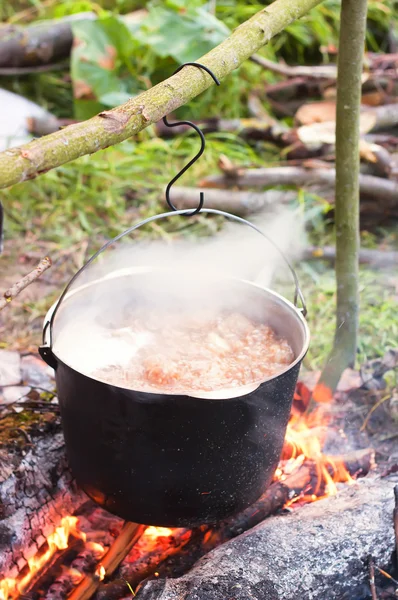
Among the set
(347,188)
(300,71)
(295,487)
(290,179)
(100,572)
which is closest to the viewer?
(100,572)

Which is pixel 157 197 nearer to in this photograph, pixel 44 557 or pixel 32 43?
pixel 32 43

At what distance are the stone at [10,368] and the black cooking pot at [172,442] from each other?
0.81m

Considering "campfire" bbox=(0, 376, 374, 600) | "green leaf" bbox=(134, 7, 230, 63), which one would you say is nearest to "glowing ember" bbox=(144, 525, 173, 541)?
"campfire" bbox=(0, 376, 374, 600)

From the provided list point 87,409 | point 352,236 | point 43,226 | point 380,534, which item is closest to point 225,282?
point 352,236

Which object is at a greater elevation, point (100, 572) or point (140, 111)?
point (140, 111)

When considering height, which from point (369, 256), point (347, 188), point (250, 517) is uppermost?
point (347, 188)

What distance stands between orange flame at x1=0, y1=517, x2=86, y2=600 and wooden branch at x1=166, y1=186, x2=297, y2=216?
263 centimetres

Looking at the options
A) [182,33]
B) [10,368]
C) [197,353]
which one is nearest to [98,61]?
[182,33]

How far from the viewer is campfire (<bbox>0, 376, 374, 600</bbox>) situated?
207 centimetres

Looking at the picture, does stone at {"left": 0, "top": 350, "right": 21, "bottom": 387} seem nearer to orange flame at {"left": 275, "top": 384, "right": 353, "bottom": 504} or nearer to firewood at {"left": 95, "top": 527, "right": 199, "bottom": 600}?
firewood at {"left": 95, "top": 527, "right": 199, "bottom": 600}

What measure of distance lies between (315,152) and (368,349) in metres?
2.05

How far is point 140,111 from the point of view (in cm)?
157

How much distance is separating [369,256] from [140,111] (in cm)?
277

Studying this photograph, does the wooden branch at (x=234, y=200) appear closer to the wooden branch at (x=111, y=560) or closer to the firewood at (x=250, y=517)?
the firewood at (x=250, y=517)
